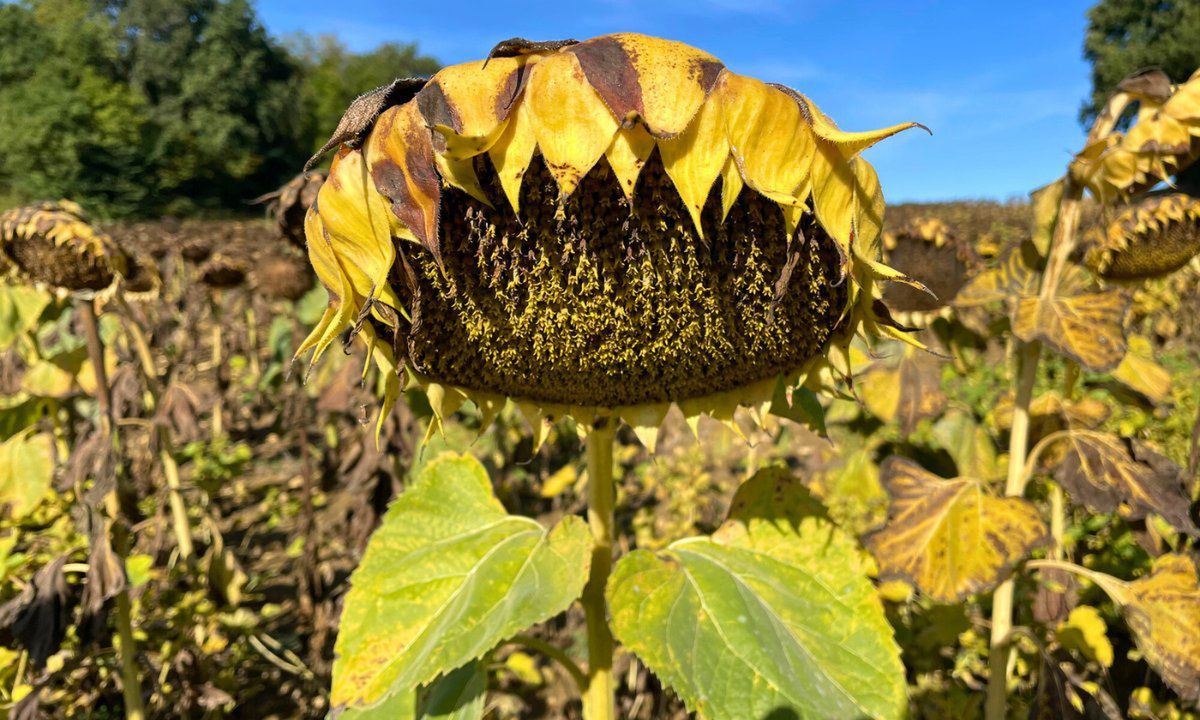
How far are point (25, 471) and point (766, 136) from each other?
2.76 meters

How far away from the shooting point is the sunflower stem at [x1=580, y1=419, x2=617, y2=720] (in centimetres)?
120

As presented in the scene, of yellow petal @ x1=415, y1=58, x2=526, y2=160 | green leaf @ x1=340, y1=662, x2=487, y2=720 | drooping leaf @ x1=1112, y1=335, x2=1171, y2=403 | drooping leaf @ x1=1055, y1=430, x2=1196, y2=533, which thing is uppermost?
yellow petal @ x1=415, y1=58, x2=526, y2=160

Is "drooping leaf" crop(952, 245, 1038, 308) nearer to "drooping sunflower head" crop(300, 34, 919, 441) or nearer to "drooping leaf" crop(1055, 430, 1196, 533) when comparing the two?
"drooping leaf" crop(1055, 430, 1196, 533)

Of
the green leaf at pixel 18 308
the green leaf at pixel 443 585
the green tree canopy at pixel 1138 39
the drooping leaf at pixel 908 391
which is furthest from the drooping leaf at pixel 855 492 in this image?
the green tree canopy at pixel 1138 39

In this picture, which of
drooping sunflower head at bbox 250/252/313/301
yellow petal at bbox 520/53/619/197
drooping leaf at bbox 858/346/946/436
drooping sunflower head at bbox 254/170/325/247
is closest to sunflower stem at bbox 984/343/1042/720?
drooping leaf at bbox 858/346/946/436

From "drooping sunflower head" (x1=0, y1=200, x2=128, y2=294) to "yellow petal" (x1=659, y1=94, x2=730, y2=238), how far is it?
222 centimetres

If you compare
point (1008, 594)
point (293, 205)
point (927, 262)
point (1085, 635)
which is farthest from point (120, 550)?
point (927, 262)

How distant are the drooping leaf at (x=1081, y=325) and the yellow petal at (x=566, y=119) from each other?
50.3 inches

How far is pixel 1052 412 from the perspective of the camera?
1.98 meters

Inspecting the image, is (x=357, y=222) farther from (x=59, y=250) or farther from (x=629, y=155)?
(x=59, y=250)

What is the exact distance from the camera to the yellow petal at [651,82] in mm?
724

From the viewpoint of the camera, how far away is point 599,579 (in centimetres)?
122

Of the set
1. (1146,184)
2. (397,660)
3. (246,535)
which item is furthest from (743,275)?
(246,535)

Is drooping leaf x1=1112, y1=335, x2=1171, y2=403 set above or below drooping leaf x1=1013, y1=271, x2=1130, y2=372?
below
